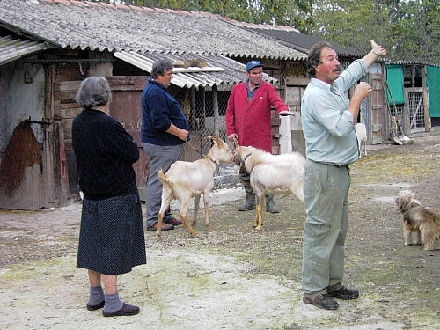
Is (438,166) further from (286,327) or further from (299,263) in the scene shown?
(286,327)

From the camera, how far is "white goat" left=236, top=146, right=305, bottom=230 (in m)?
7.32

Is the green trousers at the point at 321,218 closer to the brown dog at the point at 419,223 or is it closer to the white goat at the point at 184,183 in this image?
the brown dog at the point at 419,223

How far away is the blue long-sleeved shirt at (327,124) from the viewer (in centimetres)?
445

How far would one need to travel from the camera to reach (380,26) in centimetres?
3027

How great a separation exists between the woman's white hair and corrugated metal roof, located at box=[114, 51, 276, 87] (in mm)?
5129

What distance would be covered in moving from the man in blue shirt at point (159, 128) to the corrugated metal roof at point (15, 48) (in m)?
2.25

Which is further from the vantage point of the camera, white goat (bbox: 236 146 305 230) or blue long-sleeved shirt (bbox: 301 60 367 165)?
white goat (bbox: 236 146 305 230)

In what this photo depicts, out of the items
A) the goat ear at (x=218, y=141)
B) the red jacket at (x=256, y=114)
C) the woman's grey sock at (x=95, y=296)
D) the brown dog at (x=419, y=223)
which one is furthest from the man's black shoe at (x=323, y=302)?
the red jacket at (x=256, y=114)

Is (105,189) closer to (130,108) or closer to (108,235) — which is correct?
(108,235)

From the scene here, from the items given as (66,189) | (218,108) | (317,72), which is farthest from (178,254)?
(218,108)

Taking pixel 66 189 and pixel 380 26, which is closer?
pixel 66 189

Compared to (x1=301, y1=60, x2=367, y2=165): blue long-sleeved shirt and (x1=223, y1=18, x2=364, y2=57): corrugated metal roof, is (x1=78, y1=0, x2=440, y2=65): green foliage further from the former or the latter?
(x1=301, y1=60, x2=367, y2=165): blue long-sleeved shirt

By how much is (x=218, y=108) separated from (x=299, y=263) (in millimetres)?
6776

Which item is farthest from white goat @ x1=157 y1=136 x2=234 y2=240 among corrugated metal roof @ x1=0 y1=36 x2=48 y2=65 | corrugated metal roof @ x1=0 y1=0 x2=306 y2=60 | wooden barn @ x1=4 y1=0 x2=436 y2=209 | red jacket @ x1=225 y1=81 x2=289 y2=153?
corrugated metal roof @ x1=0 y1=0 x2=306 y2=60
